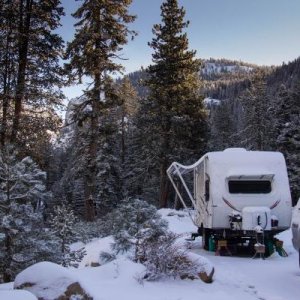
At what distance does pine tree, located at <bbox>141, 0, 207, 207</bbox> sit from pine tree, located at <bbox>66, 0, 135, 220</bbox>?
10777mm

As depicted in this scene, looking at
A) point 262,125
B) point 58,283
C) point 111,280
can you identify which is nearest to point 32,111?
point 111,280

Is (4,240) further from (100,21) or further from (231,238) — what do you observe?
(100,21)

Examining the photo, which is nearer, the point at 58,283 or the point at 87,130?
the point at 58,283

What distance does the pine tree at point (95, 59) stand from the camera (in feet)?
71.7

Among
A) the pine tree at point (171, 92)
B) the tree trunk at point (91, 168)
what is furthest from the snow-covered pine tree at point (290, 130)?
the tree trunk at point (91, 168)

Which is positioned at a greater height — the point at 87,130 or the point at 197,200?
the point at 87,130

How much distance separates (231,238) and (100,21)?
12.7 metres

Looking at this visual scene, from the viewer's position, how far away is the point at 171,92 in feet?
109

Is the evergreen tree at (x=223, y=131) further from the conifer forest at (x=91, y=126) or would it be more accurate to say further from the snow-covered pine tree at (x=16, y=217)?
the snow-covered pine tree at (x=16, y=217)

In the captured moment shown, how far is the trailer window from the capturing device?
13516 mm

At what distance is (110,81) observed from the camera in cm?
2225

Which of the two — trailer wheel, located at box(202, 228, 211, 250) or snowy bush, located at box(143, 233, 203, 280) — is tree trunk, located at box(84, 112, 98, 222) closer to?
trailer wheel, located at box(202, 228, 211, 250)

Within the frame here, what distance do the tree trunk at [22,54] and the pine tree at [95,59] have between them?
17.1 feet

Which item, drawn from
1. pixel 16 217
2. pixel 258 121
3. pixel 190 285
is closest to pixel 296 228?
pixel 190 285
